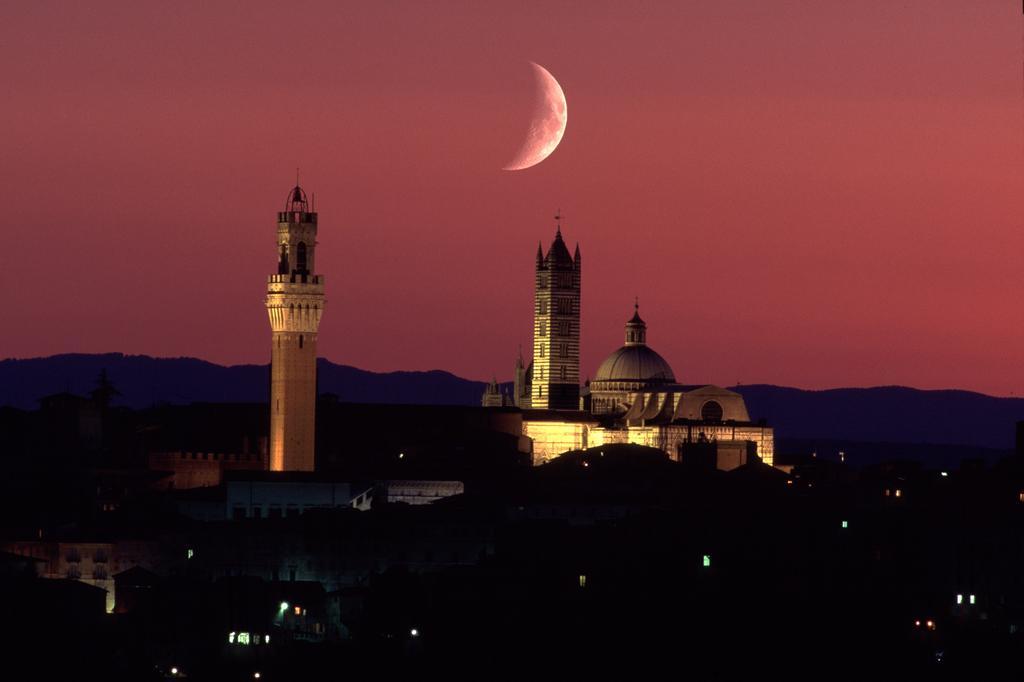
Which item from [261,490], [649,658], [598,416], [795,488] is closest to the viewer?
[649,658]

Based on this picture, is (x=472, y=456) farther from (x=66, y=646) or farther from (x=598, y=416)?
(x=66, y=646)

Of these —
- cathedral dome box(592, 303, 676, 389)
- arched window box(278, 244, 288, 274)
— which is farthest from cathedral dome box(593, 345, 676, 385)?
arched window box(278, 244, 288, 274)

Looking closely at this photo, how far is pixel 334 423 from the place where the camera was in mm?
144875

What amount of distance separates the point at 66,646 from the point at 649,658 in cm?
1665

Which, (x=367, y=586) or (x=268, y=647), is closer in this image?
(x=268, y=647)

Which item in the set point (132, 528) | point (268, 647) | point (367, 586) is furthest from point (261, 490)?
point (268, 647)

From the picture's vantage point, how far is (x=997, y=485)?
12938cm

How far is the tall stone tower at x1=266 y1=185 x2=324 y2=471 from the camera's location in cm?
12950

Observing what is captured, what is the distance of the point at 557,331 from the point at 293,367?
32.6 metres

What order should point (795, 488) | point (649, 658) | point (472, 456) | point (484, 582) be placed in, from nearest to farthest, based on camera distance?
point (649, 658), point (484, 582), point (795, 488), point (472, 456)

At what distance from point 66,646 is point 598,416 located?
61.8 m

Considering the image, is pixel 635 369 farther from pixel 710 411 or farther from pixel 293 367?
pixel 293 367

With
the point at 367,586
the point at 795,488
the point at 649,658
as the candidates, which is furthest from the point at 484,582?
the point at 795,488

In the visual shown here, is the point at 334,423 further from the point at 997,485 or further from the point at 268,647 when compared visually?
the point at 268,647
